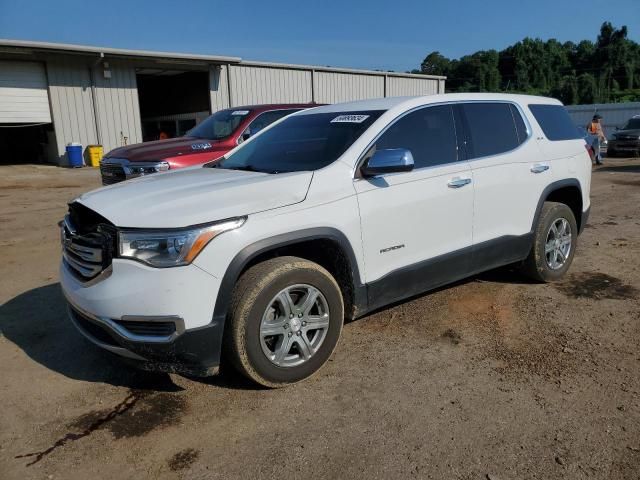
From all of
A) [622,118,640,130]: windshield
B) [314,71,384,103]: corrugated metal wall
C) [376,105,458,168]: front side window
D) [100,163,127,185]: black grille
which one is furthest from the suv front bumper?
[622,118,640,130]: windshield

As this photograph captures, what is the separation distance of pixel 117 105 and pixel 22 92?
332 centimetres

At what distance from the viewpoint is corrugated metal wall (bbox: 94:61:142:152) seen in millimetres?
20531

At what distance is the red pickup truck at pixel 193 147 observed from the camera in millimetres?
8016

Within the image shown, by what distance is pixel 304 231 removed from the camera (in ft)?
10.8

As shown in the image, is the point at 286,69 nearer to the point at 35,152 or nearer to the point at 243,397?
the point at 35,152

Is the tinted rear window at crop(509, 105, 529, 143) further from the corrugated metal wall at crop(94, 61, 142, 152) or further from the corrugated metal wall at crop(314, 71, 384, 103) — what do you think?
the corrugated metal wall at crop(314, 71, 384, 103)

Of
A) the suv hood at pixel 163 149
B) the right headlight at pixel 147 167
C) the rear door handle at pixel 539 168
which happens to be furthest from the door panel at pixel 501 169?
the suv hood at pixel 163 149

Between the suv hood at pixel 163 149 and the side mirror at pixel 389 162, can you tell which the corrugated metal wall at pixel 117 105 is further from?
the side mirror at pixel 389 162

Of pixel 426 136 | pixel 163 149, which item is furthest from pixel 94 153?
pixel 426 136

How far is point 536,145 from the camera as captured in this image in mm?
4934

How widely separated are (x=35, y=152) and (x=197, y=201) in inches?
915

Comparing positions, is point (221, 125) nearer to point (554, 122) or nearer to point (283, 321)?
point (554, 122)

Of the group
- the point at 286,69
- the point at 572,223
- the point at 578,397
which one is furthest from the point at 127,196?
the point at 286,69

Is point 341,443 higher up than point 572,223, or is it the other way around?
point 572,223
